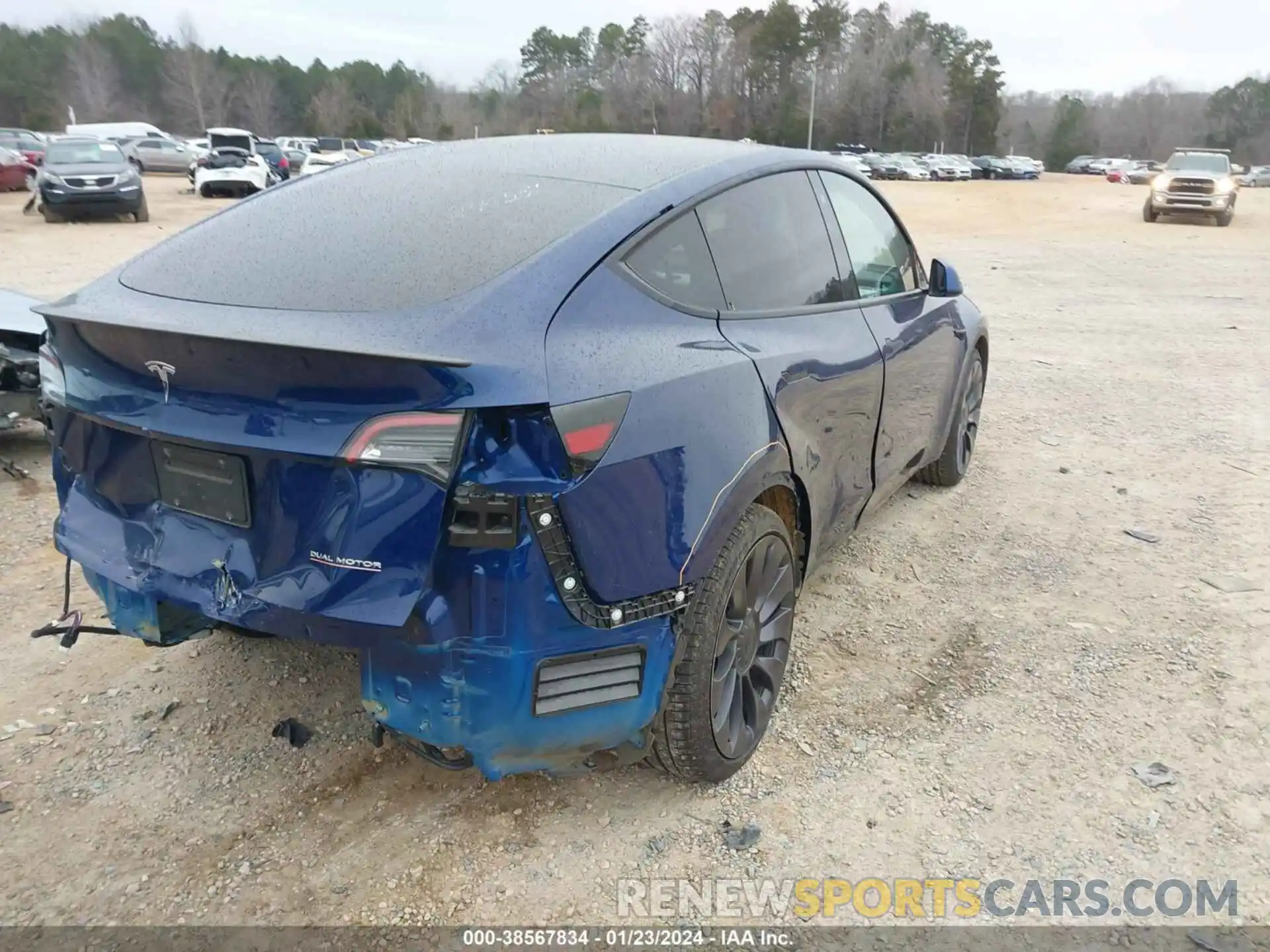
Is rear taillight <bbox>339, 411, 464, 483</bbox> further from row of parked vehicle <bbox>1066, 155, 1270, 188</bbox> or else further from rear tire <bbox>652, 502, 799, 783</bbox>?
row of parked vehicle <bbox>1066, 155, 1270, 188</bbox>

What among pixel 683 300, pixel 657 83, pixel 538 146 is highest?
pixel 657 83

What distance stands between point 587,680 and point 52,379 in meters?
1.66

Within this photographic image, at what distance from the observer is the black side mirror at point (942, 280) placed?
418 centimetres

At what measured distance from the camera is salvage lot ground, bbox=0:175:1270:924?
2.40 m

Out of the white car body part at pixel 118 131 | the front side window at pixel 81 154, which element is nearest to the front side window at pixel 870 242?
the front side window at pixel 81 154

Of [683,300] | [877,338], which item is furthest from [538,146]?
[877,338]

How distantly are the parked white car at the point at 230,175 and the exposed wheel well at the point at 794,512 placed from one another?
23442 mm

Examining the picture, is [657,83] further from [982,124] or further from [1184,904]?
[1184,904]

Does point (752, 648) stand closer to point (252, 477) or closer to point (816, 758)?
point (816, 758)

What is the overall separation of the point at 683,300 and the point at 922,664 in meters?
1.73

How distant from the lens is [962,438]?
5086 millimetres

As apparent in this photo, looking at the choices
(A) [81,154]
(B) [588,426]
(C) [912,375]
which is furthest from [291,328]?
(A) [81,154]

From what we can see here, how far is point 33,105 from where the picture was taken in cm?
7406

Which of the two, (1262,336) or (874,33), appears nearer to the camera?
(1262,336)
